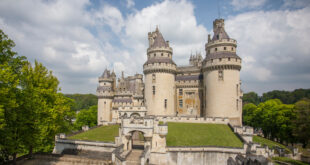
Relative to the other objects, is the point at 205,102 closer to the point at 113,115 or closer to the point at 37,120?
the point at 113,115

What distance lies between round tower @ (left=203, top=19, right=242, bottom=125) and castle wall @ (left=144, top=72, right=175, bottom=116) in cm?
755

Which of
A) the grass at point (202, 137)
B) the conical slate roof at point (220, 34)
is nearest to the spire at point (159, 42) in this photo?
the conical slate roof at point (220, 34)

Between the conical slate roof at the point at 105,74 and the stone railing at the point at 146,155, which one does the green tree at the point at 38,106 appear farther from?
the conical slate roof at the point at 105,74

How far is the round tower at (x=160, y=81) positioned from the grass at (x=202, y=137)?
345 inches

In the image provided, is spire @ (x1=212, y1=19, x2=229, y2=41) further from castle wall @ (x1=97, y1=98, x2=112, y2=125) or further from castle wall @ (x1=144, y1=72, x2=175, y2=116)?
castle wall @ (x1=97, y1=98, x2=112, y2=125)

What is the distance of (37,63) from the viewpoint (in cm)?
1770

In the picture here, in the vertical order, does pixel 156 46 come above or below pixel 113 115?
above

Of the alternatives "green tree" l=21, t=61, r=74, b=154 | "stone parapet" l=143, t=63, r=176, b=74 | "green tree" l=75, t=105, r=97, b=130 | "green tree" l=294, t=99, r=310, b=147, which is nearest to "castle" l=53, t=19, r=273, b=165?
"stone parapet" l=143, t=63, r=176, b=74

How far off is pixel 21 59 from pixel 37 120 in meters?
5.52

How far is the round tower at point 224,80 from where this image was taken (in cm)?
3178

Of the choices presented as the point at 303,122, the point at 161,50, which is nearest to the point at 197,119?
the point at 161,50

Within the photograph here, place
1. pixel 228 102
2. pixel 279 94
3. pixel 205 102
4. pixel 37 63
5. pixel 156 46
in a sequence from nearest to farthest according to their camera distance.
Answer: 1. pixel 37 63
2. pixel 228 102
3. pixel 205 102
4. pixel 156 46
5. pixel 279 94

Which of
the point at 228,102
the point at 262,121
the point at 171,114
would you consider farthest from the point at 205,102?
the point at 262,121

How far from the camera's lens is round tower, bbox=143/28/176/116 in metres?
35.9
